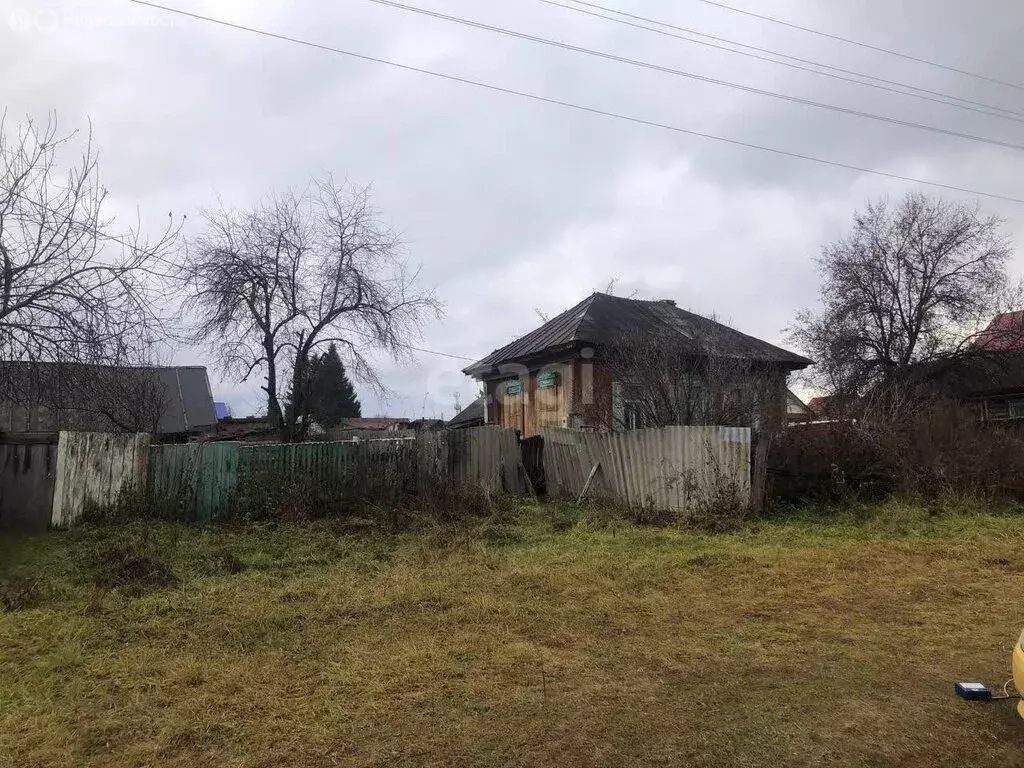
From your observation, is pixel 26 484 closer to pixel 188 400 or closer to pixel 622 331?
pixel 622 331

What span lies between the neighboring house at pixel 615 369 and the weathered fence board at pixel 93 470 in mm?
8375

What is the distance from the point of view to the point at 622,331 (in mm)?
17172

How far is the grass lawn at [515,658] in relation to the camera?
10.6 feet

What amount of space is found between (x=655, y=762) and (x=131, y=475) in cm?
1017

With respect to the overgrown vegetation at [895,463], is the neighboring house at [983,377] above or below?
above

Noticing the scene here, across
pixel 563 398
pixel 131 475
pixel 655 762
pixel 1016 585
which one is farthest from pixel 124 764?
pixel 563 398

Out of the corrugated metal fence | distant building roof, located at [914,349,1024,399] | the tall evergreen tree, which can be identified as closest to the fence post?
the corrugated metal fence

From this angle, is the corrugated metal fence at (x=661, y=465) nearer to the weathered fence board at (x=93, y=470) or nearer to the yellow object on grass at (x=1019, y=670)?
the yellow object on grass at (x=1019, y=670)

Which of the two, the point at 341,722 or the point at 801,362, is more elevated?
the point at 801,362

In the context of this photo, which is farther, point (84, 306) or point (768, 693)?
point (84, 306)

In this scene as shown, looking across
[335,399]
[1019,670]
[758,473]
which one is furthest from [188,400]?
[1019,670]

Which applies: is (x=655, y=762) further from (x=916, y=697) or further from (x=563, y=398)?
(x=563, y=398)

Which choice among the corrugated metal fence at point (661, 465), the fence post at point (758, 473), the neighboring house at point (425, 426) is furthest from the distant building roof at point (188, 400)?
the fence post at point (758, 473)

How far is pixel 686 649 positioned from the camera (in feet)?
15.0
